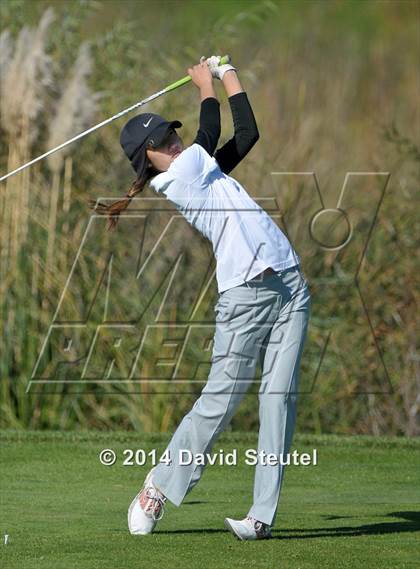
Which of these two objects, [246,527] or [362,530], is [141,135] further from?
[362,530]

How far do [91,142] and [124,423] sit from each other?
A: 2124 millimetres

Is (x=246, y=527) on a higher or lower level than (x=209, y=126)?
lower

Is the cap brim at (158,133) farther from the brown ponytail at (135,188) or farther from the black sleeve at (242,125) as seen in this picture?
the black sleeve at (242,125)

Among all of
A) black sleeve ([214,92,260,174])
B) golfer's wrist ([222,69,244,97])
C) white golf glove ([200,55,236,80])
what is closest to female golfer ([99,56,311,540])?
black sleeve ([214,92,260,174])

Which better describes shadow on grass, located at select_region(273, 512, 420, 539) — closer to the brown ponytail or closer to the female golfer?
the female golfer

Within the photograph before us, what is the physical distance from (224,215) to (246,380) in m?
0.62

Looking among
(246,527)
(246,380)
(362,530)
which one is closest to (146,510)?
(246,527)

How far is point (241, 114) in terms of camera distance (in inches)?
198

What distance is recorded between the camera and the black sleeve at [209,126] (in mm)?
5039

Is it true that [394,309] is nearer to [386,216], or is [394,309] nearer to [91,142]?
[386,216]

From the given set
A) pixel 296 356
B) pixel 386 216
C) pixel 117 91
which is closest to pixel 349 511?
pixel 296 356

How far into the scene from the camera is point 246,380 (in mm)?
4961

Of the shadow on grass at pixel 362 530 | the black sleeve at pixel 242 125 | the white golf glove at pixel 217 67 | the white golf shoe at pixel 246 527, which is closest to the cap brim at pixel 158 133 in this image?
the black sleeve at pixel 242 125

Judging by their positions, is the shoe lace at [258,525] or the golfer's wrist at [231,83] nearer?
the shoe lace at [258,525]
